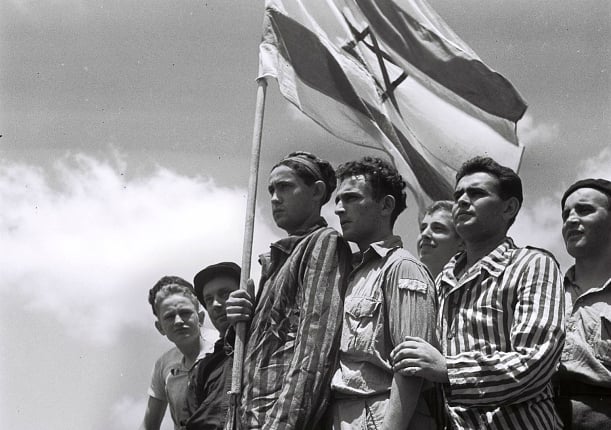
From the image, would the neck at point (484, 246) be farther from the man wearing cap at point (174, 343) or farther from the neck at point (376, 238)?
the man wearing cap at point (174, 343)

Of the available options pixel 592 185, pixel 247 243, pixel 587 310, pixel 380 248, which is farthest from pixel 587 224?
pixel 247 243

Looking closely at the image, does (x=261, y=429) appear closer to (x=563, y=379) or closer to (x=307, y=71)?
(x=563, y=379)

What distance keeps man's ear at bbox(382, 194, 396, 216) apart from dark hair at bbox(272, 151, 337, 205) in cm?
44

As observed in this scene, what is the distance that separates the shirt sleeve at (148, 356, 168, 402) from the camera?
7.25 m

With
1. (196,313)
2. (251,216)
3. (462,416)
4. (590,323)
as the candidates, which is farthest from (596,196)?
(196,313)

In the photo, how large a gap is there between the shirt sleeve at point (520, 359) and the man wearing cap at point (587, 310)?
463 mm

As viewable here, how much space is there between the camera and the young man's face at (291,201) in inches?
210

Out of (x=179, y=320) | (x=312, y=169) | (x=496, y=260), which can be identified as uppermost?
(x=179, y=320)

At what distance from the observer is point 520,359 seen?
426 centimetres

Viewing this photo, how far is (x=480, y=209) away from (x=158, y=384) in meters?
3.33

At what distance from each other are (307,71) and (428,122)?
0.94 m

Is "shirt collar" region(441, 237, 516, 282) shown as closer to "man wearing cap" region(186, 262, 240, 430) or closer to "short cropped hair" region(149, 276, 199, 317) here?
"man wearing cap" region(186, 262, 240, 430)

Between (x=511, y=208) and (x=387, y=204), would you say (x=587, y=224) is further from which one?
(x=387, y=204)

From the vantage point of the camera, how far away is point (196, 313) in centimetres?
722
